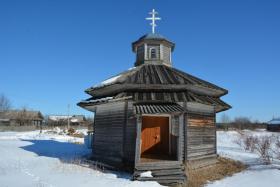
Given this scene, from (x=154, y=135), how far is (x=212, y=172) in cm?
363

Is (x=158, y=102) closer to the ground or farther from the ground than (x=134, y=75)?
closer to the ground

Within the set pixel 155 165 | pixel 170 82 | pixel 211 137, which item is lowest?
pixel 155 165

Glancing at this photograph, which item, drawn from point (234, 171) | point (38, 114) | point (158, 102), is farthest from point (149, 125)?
point (38, 114)

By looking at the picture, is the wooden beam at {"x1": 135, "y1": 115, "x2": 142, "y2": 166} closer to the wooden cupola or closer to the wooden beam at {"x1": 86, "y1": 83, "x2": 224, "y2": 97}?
the wooden beam at {"x1": 86, "y1": 83, "x2": 224, "y2": 97}

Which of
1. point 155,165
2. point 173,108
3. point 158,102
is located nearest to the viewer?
point 155,165

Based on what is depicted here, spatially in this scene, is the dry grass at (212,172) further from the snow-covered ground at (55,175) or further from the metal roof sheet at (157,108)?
the metal roof sheet at (157,108)

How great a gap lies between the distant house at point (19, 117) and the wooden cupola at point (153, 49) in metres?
58.1

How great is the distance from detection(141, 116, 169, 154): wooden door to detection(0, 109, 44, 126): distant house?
60.7m

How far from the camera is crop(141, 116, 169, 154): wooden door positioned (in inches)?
634

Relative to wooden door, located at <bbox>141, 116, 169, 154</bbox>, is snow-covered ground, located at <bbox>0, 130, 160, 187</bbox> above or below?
below

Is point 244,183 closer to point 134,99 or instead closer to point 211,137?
point 211,137

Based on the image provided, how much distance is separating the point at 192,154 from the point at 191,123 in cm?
162

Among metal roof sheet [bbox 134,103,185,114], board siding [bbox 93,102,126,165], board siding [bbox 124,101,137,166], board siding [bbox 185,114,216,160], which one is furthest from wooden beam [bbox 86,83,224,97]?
board siding [bbox 185,114,216,160]

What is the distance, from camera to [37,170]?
46.3 ft
